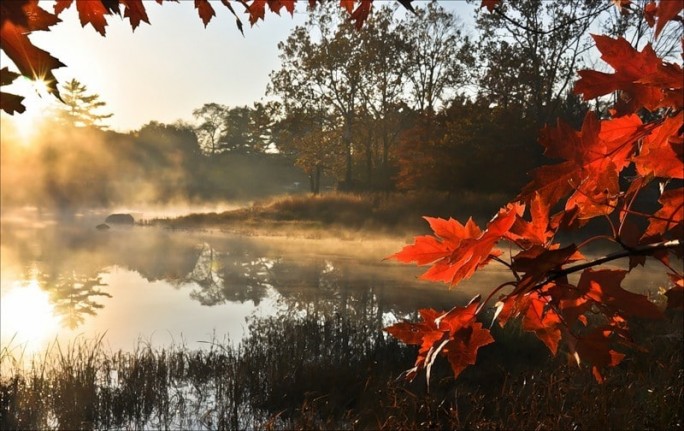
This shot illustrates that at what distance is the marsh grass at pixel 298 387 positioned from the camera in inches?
166

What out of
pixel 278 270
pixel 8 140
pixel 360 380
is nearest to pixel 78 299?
pixel 278 270

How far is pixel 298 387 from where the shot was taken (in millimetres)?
5406

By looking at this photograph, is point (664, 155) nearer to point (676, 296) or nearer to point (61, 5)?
point (676, 296)

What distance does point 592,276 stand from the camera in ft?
3.30

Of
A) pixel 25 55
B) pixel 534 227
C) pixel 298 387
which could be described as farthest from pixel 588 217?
pixel 298 387

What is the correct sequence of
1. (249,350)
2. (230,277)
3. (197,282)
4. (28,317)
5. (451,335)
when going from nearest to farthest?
(451,335)
(249,350)
(28,317)
(197,282)
(230,277)

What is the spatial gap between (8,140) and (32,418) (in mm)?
45145

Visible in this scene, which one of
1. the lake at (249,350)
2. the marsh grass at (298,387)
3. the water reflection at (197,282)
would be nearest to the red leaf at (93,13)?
the lake at (249,350)

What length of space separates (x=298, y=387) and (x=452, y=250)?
464 cm

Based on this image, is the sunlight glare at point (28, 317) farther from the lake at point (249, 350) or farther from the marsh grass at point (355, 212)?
the marsh grass at point (355, 212)

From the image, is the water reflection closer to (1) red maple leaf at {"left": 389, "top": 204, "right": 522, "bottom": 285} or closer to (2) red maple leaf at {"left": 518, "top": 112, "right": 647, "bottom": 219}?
(1) red maple leaf at {"left": 389, "top": 204, "right": 522, "bottom": 285}

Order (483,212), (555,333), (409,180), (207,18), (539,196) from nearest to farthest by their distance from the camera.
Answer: (539,196), (555,333), (207,18), (483,212), (409,180)

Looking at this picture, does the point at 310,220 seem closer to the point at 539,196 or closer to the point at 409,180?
the point at 409,180

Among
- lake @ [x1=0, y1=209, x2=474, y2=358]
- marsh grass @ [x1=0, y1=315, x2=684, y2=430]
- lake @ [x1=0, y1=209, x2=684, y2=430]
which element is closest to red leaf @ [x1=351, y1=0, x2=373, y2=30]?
lake @ [x1=0, y1=209, x2=684, y2=430]
